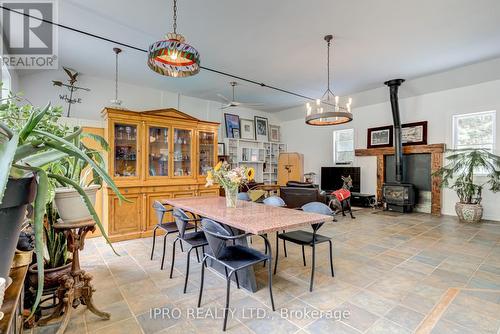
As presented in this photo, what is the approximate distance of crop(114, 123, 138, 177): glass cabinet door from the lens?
412 cm

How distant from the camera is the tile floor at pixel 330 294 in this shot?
1886 millimetres

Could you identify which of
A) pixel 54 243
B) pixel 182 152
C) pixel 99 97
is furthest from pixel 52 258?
pixel 99 97

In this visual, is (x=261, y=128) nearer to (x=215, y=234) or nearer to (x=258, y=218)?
(x=258, y=218)

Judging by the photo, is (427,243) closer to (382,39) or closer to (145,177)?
(382,39)

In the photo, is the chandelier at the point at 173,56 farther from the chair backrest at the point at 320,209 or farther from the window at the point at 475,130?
the window at the point at 475,130

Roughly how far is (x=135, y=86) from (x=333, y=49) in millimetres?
4455

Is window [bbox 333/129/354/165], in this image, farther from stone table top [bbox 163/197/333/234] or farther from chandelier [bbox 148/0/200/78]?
chandelier [bbox 148/0/200/78]

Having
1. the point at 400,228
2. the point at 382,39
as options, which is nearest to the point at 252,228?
the point at 382,39

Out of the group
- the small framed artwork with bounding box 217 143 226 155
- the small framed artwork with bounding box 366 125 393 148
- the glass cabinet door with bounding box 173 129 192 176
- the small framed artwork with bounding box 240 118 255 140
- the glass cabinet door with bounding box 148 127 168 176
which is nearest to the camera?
the glass cabinet door with bounding box 148 127 168 176

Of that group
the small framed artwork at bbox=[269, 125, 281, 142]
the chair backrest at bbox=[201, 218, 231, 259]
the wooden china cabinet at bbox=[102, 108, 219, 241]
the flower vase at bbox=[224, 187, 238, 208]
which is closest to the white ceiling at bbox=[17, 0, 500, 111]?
the wooden china cabinet at bbox=[102, 108, 219, 241]

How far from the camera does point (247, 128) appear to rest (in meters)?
8.20

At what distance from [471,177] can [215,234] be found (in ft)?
19.0

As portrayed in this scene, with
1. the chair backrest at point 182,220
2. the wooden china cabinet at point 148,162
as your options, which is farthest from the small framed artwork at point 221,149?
the chair backrest at point 182,220

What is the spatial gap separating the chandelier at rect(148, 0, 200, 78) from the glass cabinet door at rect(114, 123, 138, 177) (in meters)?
2.04
